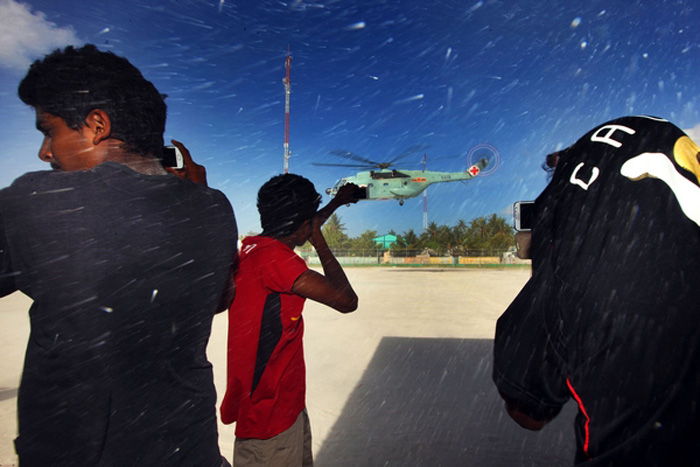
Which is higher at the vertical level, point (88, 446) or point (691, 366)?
point (691, 366)

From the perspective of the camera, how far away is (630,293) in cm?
61

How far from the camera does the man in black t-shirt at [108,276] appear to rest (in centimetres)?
81

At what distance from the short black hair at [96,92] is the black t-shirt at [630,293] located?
1.05m

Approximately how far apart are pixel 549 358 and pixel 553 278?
7.1 inches

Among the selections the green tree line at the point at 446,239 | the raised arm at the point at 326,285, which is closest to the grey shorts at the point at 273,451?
the raised arm at the point at 326,285

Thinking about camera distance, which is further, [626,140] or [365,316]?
[365,316]

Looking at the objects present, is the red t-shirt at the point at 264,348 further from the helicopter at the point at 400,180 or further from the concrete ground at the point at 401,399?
the helicopter at the point at 400,180

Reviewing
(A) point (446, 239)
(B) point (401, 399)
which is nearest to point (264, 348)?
(B) point (401, 399)

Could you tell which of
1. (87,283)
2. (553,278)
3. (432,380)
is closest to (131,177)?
(87,283)

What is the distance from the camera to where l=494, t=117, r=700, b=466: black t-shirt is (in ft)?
1.89

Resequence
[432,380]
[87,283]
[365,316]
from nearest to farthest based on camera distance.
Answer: [87,283], [432,380], [365,316]

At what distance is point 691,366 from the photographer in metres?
0.57

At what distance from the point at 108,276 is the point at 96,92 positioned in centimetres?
47

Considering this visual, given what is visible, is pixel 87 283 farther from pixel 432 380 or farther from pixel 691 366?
pixel 432 380
